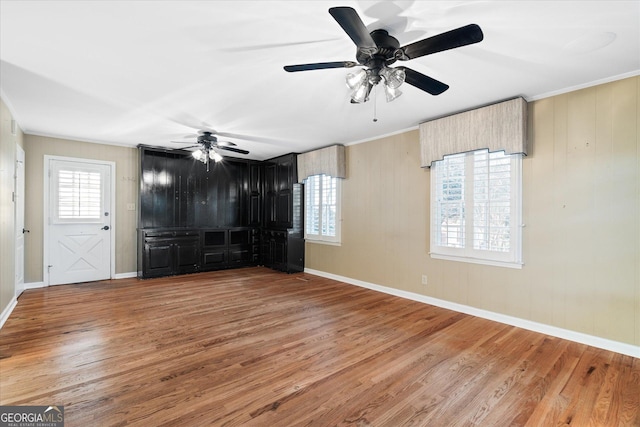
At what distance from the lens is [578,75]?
2828mm

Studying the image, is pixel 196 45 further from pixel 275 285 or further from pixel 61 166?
pixel 61 166

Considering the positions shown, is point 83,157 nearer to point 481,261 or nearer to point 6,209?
point 6,209

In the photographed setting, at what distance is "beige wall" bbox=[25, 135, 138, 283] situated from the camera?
193 inches

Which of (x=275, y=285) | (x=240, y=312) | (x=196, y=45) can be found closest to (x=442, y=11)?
(x=196, y=45)

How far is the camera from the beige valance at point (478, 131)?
10.7 feet

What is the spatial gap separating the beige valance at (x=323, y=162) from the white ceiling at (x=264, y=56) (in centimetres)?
135

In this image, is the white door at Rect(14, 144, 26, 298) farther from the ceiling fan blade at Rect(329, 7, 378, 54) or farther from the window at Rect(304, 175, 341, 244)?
the ceiling fan blade at Rect(329, 7, 378, 54)

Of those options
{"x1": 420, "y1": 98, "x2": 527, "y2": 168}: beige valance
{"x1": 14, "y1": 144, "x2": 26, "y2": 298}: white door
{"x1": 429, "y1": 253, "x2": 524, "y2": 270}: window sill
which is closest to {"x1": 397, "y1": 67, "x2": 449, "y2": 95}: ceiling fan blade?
{"x1": 420, "y1": 98, "x2": 527, "y2": 168}: beige valance

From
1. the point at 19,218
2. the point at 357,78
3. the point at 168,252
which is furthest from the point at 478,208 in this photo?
the point at 19,218

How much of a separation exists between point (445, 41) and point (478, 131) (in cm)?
205

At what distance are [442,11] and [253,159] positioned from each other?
228 inches

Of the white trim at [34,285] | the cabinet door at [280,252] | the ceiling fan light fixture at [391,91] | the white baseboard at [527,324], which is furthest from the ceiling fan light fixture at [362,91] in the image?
the white trim at [34,285]

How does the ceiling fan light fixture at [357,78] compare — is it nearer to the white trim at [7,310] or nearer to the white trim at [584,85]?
the white trim at [584,85]

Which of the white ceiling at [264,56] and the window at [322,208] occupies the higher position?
the white ceiling at [264,56]
